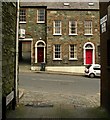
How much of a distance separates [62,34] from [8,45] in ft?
88.5

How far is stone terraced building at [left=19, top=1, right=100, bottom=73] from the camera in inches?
1471

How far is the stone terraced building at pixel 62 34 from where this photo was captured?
123ft

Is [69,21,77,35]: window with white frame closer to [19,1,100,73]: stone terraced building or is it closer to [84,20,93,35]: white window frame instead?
[19,1,100,73]: stone terraced building

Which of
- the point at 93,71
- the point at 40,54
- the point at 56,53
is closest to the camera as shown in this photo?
the point at 93,71

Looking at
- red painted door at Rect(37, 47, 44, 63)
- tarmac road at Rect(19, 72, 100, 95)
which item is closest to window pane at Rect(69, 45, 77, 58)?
red painted door at Rect(37, 47, 44, 63)

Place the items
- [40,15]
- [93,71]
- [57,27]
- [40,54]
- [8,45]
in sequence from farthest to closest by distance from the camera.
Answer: [40,15], [40,54], [57,27], [93,71], [8,45]

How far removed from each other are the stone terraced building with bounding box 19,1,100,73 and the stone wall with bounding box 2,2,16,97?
82.9 ft

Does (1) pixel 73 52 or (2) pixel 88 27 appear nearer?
(1) pixel 73 52

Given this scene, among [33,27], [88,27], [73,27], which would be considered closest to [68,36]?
[73,27]

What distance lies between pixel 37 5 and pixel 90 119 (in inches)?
1152

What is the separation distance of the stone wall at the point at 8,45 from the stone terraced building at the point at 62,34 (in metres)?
25.3

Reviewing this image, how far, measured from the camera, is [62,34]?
123ft

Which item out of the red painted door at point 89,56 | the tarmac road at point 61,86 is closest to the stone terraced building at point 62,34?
the red painted door at point 89,56

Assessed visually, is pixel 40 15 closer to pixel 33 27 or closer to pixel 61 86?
pixel 33 27
